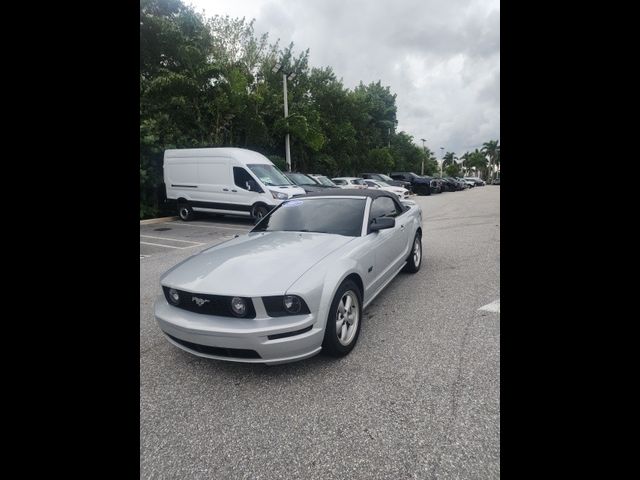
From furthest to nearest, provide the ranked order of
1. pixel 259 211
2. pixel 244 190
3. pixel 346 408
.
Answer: pixel 244 190 → pixel 259 211 → pixel 346 408

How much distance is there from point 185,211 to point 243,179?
2.80m

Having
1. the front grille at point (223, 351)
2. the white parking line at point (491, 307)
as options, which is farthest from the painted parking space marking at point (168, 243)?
the white parking line at point (491, 307)

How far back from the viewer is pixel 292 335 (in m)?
2.46

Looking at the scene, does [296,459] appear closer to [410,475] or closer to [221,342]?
[410,475]

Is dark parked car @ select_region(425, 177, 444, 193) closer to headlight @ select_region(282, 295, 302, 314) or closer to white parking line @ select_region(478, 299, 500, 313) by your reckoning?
white parking line @ select_region(478, 299, 500, 313)

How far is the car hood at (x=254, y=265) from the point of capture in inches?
99.0

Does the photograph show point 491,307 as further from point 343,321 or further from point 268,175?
point 268,175

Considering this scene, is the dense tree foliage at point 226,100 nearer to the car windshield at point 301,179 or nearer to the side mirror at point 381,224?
the car windshield at point 301,179

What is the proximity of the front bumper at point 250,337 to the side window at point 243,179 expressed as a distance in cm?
849

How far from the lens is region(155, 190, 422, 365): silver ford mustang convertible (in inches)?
95.7

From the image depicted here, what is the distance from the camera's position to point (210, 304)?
2.56 m

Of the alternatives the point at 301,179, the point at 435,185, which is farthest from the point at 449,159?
the point at 301,179
